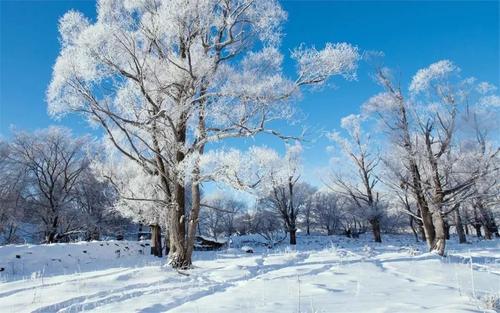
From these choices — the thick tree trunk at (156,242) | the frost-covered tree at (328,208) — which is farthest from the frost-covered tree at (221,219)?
the thick tree trunk at (156,242)

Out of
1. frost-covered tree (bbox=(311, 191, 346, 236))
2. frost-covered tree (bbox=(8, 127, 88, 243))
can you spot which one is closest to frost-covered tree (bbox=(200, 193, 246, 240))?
frost-covered tree (bbox=(311, 191, 346, 236))

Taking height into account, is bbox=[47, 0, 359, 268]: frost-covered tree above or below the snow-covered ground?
above

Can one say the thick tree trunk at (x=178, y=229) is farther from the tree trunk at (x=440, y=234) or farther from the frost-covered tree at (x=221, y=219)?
the frost-covered tree at (x=221, y=219)

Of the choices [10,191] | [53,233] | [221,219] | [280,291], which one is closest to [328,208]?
[221,219]

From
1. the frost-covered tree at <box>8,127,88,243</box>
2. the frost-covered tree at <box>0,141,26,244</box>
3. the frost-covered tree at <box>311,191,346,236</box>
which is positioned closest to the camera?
the frost-covered tree at <box>0,141,26,244</box>

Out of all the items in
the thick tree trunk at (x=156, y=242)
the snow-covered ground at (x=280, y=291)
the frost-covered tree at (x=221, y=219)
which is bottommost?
the snow-covered ground at (x=280, y=291)

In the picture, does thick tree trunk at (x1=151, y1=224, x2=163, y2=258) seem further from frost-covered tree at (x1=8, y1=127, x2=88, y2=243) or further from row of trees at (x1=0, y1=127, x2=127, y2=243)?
frost-covered tree at (x1=8, y1=127, x2=88, y2=243)

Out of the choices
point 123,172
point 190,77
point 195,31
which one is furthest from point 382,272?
point 123,172

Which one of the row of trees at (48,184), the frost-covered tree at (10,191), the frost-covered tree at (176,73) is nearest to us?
the frost-covered tree at (176,73)

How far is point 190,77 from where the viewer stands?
29.1ft

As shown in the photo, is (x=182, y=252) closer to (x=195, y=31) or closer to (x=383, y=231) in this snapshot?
(x=195, y=31)

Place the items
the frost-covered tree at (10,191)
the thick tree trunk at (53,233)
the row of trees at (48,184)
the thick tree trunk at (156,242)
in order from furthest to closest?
the row of trees at (48,184), the thick tree trunk at (53,233), the frost-covered tree at (10,191), the thick tree trunk at (156,242)

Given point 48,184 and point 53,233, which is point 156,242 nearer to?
point 53,233

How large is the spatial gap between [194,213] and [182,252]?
3.62ft
